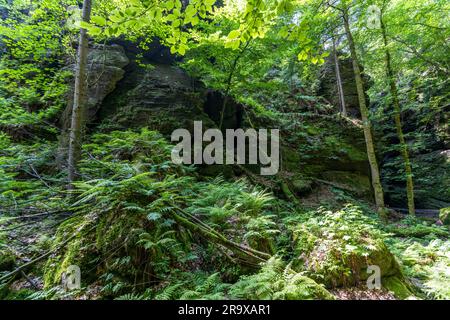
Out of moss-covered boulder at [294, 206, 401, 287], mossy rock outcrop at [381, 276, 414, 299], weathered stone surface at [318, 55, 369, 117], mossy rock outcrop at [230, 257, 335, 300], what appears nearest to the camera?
mossy rock outcrop at [230, 257, 335, 300]

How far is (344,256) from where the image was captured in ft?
11.8

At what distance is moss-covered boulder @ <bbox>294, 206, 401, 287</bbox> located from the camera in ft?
11.6

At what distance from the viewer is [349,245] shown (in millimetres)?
3658

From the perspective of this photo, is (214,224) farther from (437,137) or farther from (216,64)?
(437,137)

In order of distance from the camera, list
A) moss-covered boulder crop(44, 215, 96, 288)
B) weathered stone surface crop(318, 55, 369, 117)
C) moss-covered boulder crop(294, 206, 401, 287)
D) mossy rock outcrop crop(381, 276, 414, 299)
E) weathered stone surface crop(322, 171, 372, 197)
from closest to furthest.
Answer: moss-covered boulder crop(44, 215, 96, 288) → mossy rock outcrop crop(381, 276, 414, 299) → moss-covered boulder crop(294, 206, 401, 287) → weathered stone surface crop(322, 171, 372, 197) → weathered stone surface crop(318, 55, 369, 117)

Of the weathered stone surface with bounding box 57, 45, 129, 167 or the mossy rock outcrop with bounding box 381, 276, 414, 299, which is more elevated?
the weathered stone surface with bounding box 57, 45, 129, 167

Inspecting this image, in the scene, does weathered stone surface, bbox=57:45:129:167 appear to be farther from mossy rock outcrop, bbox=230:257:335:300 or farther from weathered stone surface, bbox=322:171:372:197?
weathered stone surface, bbox=322:171:372:197

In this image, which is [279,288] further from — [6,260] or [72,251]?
[6,260]

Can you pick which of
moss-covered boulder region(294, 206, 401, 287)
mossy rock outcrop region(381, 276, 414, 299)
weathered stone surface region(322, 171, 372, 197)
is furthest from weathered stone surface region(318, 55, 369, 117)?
mossy rock outcrop region(381, 276, 414, 299)

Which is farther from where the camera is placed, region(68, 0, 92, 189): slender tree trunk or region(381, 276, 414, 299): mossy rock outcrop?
→ region(68, 0, 92, 189): slender tree trunk

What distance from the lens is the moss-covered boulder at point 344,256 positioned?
3.52 metres

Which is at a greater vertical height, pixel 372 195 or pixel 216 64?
pixel 216 64

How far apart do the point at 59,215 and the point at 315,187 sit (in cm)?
950
